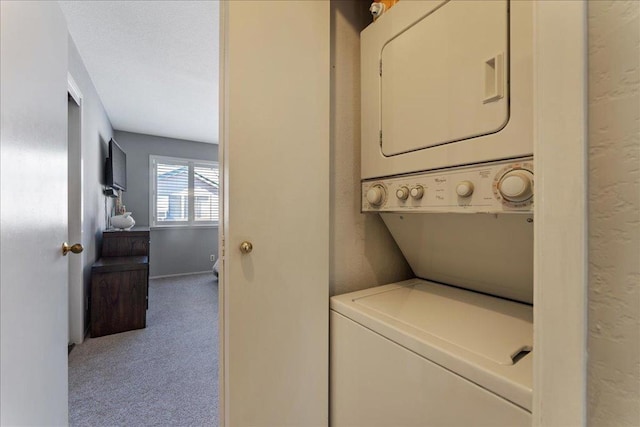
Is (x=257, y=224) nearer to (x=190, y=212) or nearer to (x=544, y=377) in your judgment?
(x=544, y=377)

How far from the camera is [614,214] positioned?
322 mm

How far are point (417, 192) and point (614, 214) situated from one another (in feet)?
2.16

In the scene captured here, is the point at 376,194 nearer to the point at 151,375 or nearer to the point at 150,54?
the point at 151,375

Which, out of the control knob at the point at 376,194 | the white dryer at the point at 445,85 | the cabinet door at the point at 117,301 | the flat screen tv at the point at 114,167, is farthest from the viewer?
the flat screen tv at the point at 114,167

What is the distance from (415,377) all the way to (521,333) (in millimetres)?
330

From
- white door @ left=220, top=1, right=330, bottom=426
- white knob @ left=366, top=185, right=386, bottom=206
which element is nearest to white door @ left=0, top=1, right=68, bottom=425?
white door @ left=220, top=1, right=330, bottom=426

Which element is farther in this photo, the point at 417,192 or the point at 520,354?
the point at 417,192

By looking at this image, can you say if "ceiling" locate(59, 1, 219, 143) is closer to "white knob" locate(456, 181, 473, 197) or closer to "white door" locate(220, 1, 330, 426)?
"white door" locate(220, 1, 330, 426)

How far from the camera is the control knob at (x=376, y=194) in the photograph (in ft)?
3.73

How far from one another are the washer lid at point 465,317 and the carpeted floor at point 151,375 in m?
1.34

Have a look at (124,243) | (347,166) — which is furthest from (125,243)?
(347,166)

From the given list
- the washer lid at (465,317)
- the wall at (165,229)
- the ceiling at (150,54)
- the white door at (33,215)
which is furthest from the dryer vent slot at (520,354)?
the wall at (165,229)

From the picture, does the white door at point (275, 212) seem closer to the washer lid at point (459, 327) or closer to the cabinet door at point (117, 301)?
the washer lid at point (459, 327)

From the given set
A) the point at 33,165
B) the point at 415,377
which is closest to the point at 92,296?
the point at 33,165
